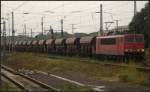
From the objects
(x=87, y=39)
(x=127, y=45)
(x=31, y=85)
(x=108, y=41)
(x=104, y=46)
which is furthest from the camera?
(x=87, y=39)

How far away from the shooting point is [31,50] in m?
89.3

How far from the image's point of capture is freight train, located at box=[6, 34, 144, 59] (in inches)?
1510

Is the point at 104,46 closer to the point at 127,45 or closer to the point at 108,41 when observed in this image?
the point at 108,41

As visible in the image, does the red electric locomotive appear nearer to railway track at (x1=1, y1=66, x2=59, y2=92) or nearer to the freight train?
the freight train

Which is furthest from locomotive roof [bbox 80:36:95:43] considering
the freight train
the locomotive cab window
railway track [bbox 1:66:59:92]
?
railway track [bbox 1:66:59:92]

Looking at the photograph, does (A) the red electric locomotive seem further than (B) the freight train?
No

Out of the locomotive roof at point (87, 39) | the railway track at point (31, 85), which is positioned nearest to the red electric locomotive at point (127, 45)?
the locomotive roof at point (87, 39)

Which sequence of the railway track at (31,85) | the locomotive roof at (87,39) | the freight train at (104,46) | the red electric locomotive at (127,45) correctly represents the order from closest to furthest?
1. the railway track at (31,85)
2. the red electric locomotive at (127,45)
3. the freight train at (104,46)
4. the locomotive roof at (87,39)

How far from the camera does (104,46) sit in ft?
142

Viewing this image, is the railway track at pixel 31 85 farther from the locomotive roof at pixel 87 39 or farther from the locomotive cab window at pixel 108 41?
the locomotive roof at pixel 87 39

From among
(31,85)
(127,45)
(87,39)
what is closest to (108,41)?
(127,45)

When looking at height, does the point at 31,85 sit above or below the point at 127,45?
below

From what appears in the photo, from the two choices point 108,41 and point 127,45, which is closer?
point 127,45

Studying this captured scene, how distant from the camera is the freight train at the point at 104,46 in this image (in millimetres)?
38344
